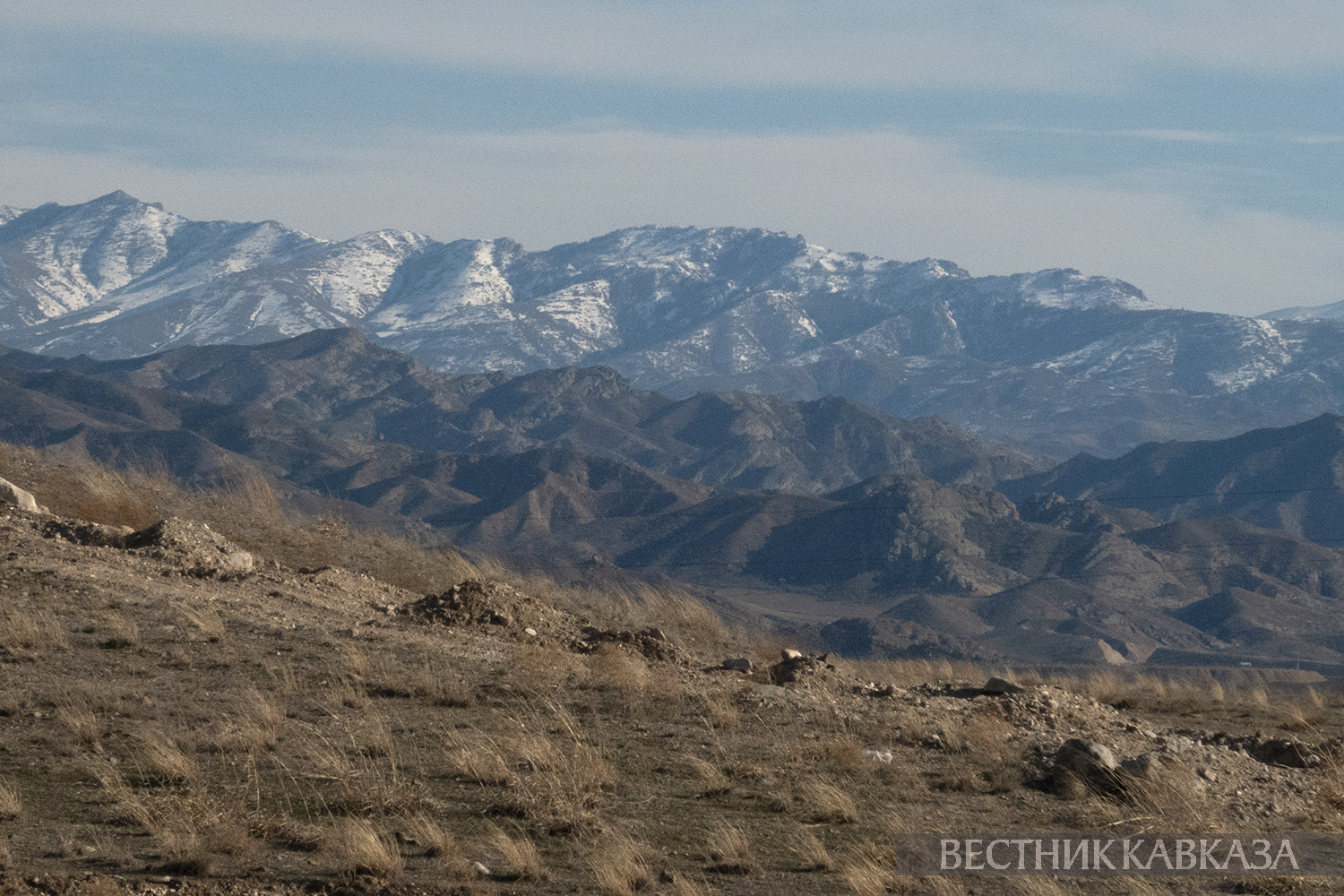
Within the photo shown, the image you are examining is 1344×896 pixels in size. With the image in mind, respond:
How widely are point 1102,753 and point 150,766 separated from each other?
6.92 m

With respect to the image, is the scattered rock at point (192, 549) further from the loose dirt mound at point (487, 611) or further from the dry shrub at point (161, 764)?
the dry shrub at point (161, 764)

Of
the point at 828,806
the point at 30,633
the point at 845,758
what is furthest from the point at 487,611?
the point at 828,806

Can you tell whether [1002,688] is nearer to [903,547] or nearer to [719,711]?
[719,711]

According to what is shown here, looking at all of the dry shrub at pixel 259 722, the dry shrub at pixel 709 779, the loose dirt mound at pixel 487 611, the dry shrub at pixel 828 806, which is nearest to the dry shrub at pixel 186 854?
the dry shrub at pixel 259 722

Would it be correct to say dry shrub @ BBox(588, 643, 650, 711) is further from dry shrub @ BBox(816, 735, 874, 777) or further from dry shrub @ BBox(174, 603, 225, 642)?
dry shrub @ BBox(174, 603, 225, 642)

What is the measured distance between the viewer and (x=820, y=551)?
16900cm

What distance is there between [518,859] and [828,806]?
236 cm

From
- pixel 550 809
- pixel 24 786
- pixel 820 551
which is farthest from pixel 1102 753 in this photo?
pixel 820 551

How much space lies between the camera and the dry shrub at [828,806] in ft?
29.1

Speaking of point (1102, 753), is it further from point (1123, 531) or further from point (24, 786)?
point (1123, 531)

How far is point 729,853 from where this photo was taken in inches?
316

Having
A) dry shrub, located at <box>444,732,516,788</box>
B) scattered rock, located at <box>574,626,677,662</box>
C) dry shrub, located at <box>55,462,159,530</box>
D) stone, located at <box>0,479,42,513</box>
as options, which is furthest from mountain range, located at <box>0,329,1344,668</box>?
dry shrub, located at <box>444,732,516,788</box>

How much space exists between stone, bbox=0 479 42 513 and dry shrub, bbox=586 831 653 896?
35.7 ft

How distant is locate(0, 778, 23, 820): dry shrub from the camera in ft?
25.8
